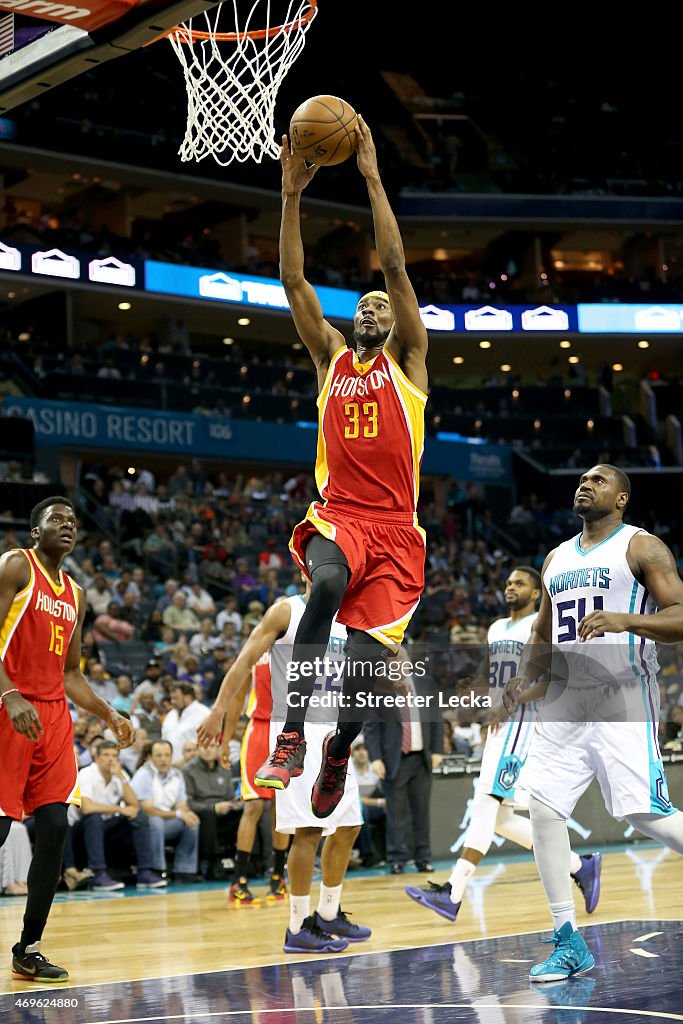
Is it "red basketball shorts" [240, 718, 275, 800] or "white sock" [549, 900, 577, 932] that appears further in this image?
"red basketball shorts" [240, 718, 275, 800]

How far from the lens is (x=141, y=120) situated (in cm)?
2602

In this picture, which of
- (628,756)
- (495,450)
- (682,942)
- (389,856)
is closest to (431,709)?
(389,856)

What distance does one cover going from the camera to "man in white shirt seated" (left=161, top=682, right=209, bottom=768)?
10789 millimetres

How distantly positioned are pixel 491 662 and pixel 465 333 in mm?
21386

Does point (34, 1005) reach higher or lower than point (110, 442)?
lower

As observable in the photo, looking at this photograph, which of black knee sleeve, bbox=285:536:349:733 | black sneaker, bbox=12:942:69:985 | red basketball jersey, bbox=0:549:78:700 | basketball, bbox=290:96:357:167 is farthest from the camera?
red basketball jersey, bbox=0:549:78:700

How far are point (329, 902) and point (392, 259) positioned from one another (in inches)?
149

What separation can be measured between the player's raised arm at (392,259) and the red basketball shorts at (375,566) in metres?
0.64

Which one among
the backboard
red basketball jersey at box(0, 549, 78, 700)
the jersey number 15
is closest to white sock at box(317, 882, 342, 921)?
red basketball jersey at box(0, 549, 78, 700)

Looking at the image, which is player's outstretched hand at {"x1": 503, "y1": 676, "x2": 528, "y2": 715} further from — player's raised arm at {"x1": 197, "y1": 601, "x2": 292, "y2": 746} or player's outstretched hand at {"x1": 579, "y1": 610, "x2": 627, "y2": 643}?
player's raised arm at {"x1": 197, "y1": 601, "x2": 292, "y2": 746}

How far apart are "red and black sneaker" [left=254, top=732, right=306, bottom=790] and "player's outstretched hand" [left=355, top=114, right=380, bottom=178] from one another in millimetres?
2226

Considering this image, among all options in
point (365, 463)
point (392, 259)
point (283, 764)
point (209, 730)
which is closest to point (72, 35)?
point (392, 259)

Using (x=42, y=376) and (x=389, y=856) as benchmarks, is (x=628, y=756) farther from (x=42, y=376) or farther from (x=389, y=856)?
(x=42, y=376)

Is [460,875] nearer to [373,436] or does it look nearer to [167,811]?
[167,811]
